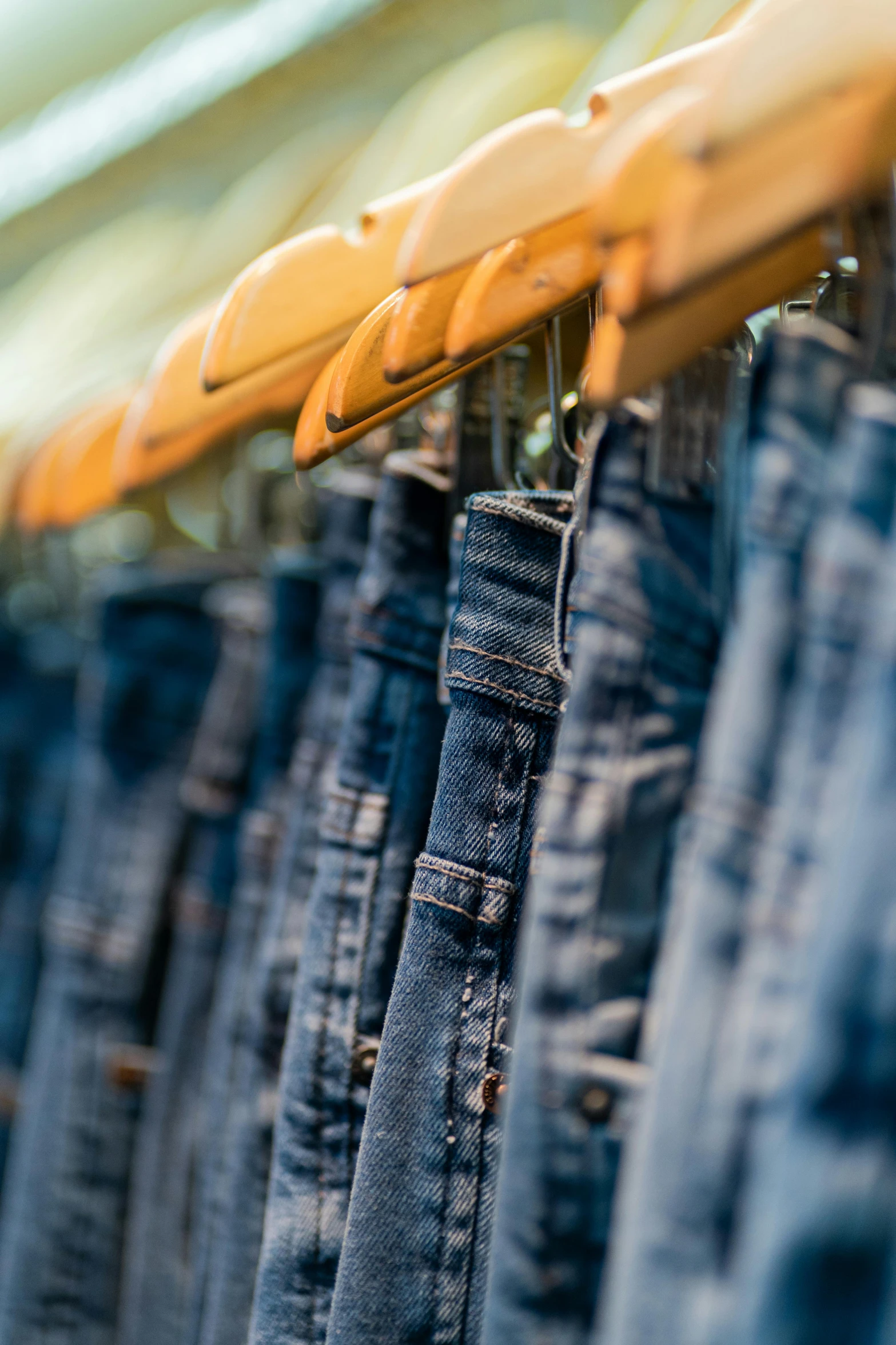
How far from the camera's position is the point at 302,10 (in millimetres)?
790

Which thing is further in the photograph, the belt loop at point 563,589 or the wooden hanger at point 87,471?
the wooden hanger at point 87,471

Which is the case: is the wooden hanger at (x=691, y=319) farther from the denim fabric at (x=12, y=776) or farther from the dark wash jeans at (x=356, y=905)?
the denim fabric at (x=12, y=776)

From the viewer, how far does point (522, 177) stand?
0.34 m

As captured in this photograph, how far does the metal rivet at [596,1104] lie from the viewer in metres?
0.30

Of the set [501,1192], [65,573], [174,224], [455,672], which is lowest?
[501,1192]

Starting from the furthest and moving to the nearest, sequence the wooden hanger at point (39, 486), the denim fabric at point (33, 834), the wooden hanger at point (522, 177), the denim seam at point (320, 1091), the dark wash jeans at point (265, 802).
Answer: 1. the denim fabric at point (33, 834)
2. the wooden hanger at point (39, 486)
3. the dark wash jeans at point (265, 802)
4. the denim seam at point (320, 1091)
5. the wooden hanger at point (522, 177)

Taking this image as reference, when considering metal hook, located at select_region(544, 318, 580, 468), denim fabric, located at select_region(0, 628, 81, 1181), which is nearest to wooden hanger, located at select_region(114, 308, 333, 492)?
metal hook, located at select_region(544, 318, 580, 468)

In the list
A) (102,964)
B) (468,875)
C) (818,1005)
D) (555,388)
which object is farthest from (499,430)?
(102,964)

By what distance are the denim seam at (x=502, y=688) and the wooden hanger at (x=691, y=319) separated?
0.42 feet

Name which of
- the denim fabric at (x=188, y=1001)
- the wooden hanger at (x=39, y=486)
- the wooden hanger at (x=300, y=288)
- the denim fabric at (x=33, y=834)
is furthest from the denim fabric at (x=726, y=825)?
the denim fabric at (x=33, y=834)

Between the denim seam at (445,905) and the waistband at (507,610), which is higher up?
the waistband at (507,610)

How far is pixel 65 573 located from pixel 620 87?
25.0 inches

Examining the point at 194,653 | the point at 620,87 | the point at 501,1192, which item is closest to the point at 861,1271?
the point at 501,1192

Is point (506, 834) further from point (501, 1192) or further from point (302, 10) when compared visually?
point (302, 10)
